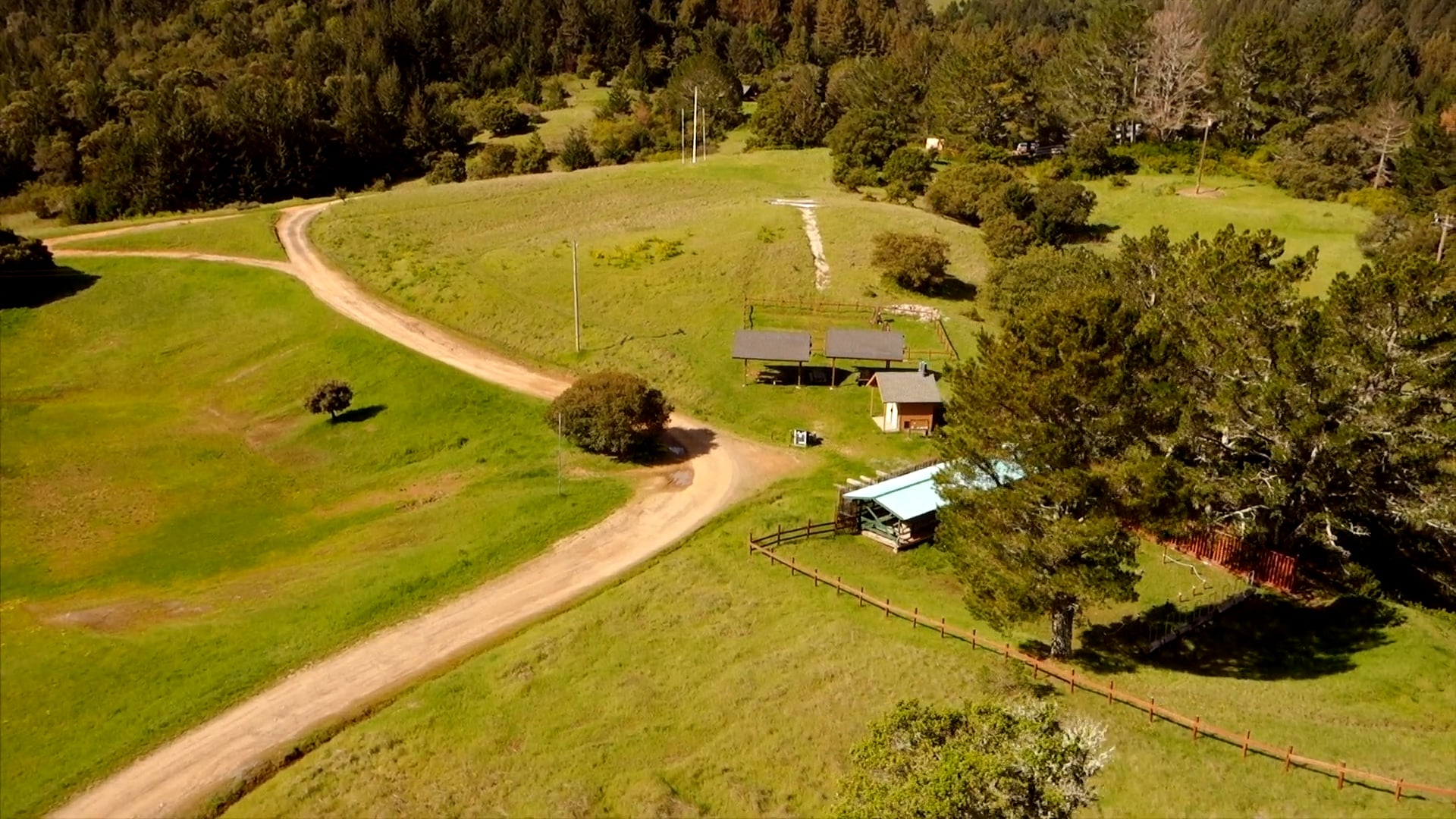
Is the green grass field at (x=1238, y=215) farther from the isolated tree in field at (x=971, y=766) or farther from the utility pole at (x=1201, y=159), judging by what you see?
the isolated tree in field at (x=971, y=766)

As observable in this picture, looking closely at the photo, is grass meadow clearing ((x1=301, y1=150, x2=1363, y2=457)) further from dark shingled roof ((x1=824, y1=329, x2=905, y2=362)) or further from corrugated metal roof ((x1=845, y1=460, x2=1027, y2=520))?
corrugated metal roof ((x1=845, y1=460, x2=1027, y2=520))

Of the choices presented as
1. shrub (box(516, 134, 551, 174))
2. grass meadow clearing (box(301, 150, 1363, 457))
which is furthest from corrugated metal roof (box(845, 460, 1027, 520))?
shrub (box(516, 134, 551, 174))

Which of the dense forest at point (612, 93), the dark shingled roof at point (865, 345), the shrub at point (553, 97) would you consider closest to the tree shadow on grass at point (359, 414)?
the dark shingled roof at point (865, 345)

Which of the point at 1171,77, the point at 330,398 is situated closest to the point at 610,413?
the point at 330,398

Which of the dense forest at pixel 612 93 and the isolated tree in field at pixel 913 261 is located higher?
the dense forest at pixel 612 93

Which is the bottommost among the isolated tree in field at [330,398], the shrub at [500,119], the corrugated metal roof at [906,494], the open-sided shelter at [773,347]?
the corrugated metal roof at [906,494]

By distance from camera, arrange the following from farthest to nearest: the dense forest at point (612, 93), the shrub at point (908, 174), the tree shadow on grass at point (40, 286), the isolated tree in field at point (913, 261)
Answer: the dense forest at point (612, 93)
the shrub at point (908, 174)
the tree shadow on grass at point (40, 286)
the isolated tree in field at point (913, 261)

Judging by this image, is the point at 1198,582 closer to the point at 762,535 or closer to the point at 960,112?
the point at 762,535
